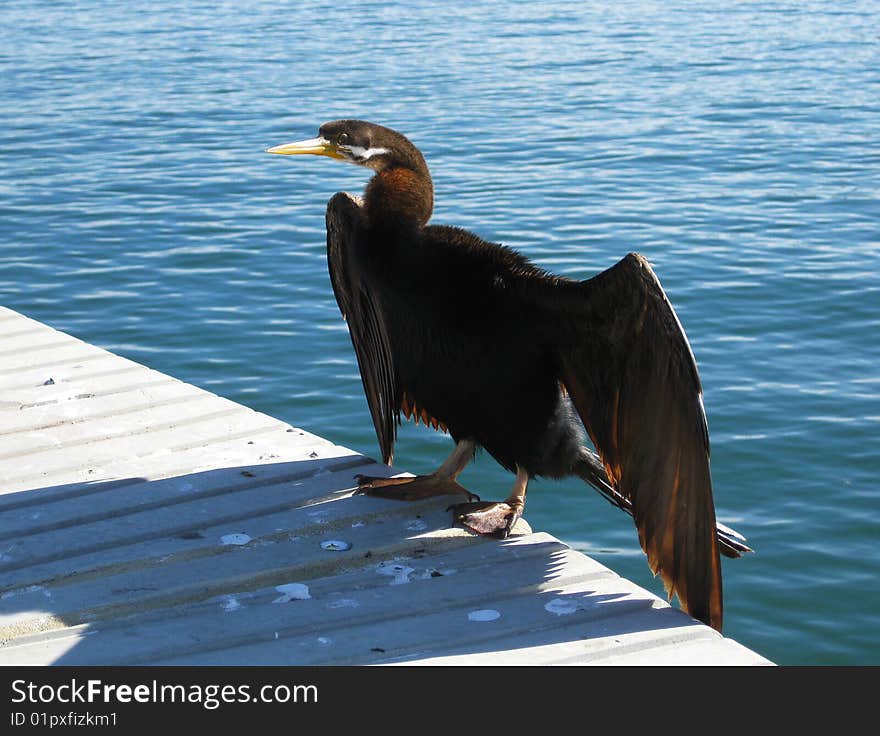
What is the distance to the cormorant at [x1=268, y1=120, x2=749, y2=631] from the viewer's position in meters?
3.37

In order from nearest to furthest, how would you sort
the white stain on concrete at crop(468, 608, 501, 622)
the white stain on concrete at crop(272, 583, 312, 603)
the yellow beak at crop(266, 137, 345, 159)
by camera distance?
the white stain on concrete at crop(468, 608, 501, 622)
the white stain on concrete at crop(272, 583, 312, 603)
the yellow beak at crop(266, 137, 345, 159)

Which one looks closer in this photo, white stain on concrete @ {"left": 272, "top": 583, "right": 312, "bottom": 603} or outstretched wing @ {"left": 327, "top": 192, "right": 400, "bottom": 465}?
white stain on concrete @ {"left": 272, "top": 583, "right": 312, "bottom": 603}

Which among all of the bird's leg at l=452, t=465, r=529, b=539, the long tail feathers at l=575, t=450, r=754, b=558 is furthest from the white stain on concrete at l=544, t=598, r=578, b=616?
the long tail feathers at l=575, t=450, r=754, b=558

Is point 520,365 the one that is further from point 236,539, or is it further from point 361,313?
point 236,539

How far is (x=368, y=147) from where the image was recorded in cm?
412

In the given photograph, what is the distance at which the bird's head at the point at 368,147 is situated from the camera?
4.06 meters

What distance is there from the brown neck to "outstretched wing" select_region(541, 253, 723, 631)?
47 cm

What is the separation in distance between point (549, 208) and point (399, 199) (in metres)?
5.80

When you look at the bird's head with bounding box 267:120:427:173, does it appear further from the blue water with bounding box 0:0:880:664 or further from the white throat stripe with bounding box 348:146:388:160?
the blue water with bounding box 0:0:880:664

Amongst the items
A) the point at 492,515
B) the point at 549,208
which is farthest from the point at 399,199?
the point at 549,208
